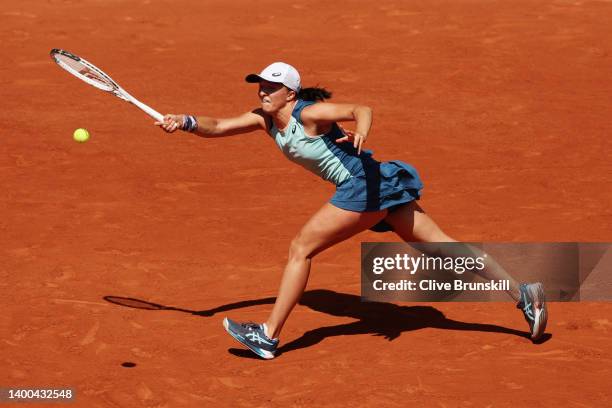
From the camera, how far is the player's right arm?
891cm

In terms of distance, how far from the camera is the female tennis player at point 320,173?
867cm

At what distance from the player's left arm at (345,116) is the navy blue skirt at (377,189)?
0.35 m

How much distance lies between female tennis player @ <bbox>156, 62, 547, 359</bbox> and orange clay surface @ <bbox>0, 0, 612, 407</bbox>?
0.32 metres

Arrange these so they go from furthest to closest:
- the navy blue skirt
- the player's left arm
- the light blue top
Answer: the navy blue skirt < the light blue top < the player's left arm

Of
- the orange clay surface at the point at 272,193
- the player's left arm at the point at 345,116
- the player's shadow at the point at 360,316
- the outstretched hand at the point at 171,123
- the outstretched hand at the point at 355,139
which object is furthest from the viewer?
the player's shadow at the point at 360,316

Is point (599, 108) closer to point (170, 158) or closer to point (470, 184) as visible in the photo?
point (470, 184)

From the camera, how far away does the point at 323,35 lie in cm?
1809

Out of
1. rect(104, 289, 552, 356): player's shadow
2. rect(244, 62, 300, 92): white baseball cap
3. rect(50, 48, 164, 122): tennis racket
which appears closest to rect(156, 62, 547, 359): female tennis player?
rect(244, 62, 300, 92): white baseball cap

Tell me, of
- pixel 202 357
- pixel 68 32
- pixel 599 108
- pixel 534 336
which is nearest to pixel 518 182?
pixel 599 108

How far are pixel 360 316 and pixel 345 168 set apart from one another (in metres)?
1.51

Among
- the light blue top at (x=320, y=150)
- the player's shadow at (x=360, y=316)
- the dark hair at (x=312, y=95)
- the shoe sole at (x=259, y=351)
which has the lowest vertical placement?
the player's shadow at (x=360, y=316)

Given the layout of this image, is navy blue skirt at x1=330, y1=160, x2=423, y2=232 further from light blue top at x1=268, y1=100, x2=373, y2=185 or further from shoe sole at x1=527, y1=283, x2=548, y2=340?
shoe sole at x1=527, y1=283, x2=548, y2=340

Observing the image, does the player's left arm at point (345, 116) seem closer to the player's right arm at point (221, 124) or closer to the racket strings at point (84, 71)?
A: the player's right arm at point (221, 124)

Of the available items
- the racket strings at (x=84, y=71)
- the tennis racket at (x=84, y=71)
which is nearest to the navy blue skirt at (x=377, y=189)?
the tennis racket at (x=84, y=71)
